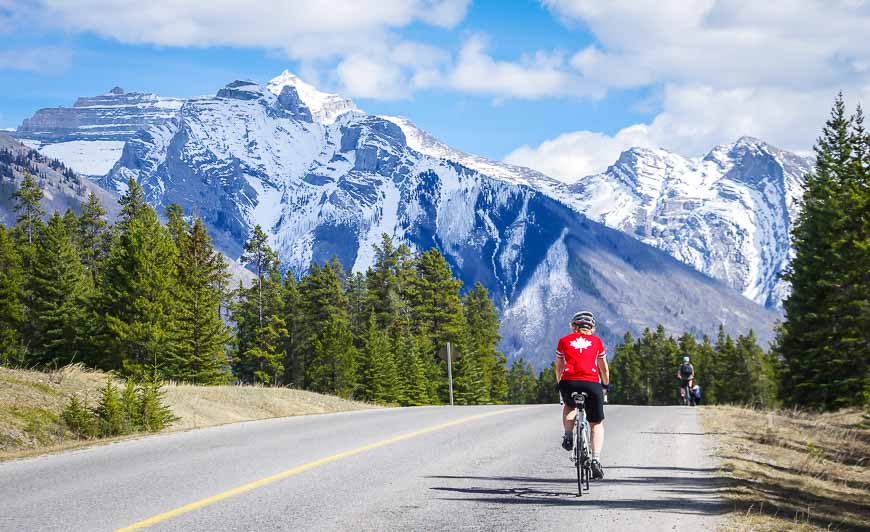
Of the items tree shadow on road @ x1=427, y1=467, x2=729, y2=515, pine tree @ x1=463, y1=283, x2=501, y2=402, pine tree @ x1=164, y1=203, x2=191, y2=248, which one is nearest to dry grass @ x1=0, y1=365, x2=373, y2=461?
tree shadow on road @ x1=427, y1=467, x2=729, y2=515

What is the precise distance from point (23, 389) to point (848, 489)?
15992 millimetres

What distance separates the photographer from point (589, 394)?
33.6 feet

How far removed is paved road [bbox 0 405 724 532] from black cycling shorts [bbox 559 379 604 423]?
3.10ft

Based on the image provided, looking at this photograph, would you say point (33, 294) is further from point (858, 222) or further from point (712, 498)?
point (712, 498)

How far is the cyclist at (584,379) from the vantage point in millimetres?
10242

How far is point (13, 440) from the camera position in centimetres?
1474

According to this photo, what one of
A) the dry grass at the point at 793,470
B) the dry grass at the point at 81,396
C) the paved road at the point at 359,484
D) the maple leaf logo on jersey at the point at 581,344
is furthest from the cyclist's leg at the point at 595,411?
the dry grass at the point at 81,396

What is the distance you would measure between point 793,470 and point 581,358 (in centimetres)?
596

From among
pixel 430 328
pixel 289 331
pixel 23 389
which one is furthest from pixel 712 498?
pixel 289 331

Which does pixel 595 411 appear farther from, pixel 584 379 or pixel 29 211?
pixel 29 211

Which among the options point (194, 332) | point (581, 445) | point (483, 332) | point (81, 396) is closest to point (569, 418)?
point (581, 445)

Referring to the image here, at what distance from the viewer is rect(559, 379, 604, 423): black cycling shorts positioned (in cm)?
1021

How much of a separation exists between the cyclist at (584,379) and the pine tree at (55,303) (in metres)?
43.6

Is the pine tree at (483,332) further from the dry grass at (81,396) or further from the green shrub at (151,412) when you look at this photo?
the green shrub at (151,412)
